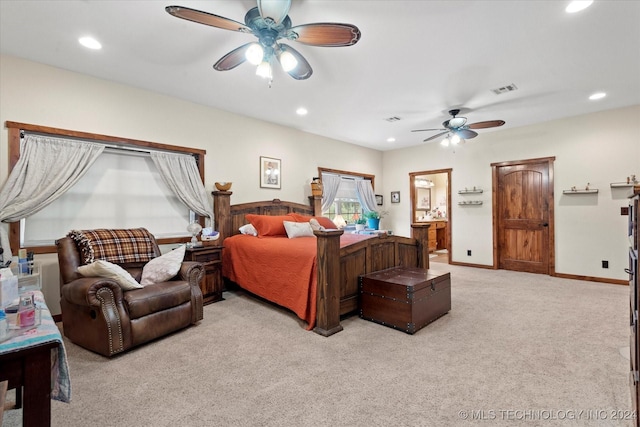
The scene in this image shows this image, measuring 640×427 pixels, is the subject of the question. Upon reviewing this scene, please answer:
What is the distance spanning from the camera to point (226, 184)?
434 cm

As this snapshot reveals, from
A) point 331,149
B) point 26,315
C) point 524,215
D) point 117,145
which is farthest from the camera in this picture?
point 331,149

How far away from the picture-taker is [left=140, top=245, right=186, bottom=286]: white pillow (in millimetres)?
2959

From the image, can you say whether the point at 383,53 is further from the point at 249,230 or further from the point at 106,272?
the point at 106,272

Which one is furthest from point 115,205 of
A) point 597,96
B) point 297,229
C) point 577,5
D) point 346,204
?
point 597,96

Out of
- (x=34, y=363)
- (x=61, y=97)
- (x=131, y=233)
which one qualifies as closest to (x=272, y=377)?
(x=34, y=363)

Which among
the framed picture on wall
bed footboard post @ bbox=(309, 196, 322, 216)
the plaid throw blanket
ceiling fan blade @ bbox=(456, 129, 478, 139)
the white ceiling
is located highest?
the white ceiling

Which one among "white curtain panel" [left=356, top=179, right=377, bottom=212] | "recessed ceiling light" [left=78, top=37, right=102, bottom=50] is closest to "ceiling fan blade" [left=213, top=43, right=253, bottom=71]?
"recessed ceiling light" [left=78, top=37, right=102, bottom=50]

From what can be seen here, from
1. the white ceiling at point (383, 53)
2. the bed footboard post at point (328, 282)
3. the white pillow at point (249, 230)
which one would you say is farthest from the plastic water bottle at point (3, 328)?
the white pillow at point (249, 230)

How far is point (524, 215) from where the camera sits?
5516mm

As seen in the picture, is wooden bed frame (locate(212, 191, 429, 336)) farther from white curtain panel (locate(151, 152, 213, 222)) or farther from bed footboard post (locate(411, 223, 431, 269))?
white curtain panel (locate(151, 152, 213, 222))

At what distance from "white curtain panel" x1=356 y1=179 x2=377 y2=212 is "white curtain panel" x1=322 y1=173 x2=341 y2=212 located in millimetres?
840

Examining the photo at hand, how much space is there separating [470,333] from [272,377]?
1.87 meters

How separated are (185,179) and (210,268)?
130 centimetres

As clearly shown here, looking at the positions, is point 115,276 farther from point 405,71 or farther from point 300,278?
point 405,71
